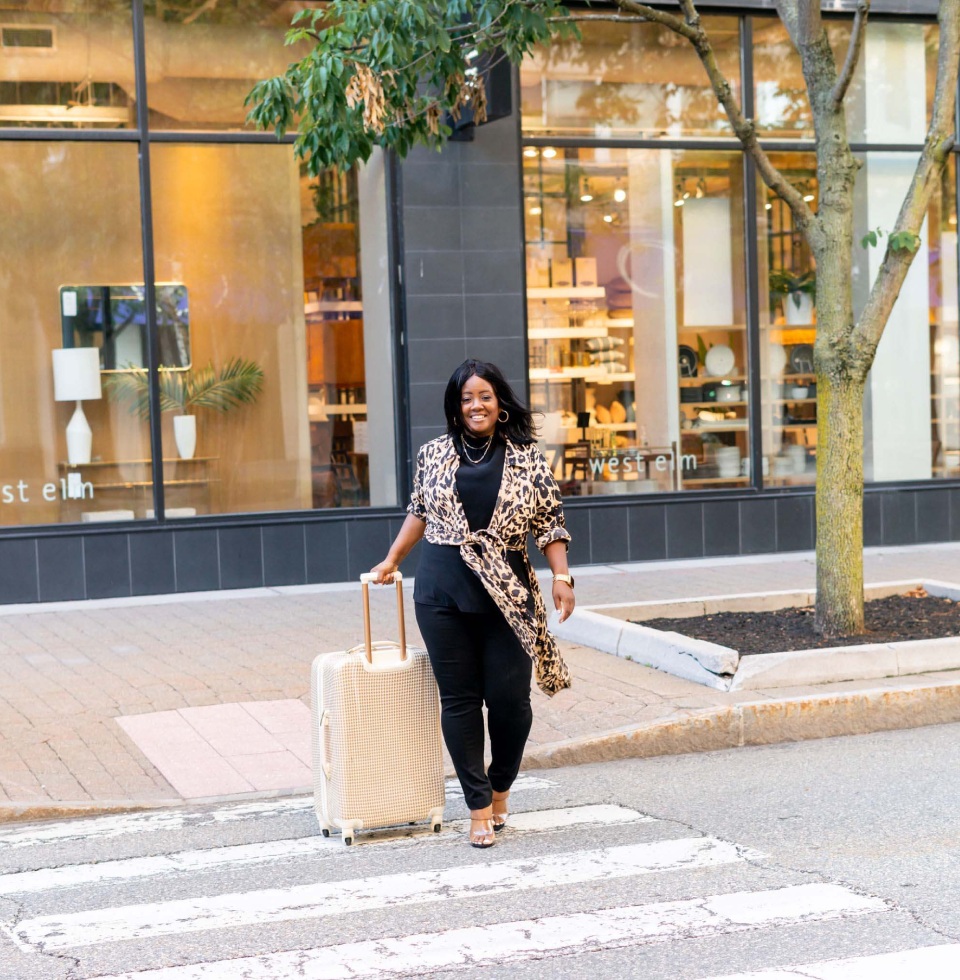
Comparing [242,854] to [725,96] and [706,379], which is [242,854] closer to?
[725,96]

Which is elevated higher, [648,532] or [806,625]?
[648,532]

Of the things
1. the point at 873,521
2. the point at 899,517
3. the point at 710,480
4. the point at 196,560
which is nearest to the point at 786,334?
the point at 710,480

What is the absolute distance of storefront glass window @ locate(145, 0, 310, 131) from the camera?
12414 millimetres

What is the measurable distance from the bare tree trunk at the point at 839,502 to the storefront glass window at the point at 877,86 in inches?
236

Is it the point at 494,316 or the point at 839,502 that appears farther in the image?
the point at 494,316

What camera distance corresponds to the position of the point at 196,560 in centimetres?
1244

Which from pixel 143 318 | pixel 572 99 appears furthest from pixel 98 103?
pixel 572 99

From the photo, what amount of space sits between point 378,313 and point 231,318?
51.0 inches

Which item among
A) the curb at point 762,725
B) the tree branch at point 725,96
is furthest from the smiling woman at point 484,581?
the tree branch at point 725,96

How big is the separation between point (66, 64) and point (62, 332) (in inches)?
87.5

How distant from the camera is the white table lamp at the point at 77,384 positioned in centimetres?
1241

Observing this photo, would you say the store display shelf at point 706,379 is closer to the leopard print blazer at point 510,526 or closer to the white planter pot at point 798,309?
the white planter pot at point 798,309

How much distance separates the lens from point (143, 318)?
491 inches

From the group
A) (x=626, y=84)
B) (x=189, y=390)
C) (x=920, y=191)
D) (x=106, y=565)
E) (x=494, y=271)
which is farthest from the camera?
(x=626, y=84)
